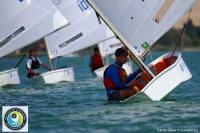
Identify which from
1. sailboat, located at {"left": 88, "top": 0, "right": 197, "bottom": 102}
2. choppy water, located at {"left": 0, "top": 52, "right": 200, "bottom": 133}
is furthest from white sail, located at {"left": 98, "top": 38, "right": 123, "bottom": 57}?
sailboat, located at {"left": 88, "top": 0, "right": 197, "bottom": 102}

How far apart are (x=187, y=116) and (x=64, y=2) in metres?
11.1

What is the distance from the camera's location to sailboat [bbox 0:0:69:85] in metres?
19.8

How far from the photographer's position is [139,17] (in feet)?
48.2

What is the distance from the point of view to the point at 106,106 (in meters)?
14.2

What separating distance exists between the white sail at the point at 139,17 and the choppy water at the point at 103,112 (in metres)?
1.28

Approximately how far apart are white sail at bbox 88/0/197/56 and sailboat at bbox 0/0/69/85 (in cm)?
565

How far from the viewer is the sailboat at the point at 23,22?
779 inches

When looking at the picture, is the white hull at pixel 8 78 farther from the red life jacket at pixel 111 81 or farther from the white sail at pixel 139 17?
the red life jacket at pixel 111 81

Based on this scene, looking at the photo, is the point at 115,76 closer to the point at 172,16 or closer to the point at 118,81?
the point at 118,81

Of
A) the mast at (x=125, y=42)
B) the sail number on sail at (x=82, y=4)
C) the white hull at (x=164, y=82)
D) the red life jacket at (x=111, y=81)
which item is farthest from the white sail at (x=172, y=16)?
the sail number on sail at (x=82, y=4)

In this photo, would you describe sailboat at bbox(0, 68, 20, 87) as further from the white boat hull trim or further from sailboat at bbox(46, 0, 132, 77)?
sailboat at bbox(46, 0, 132, 77)

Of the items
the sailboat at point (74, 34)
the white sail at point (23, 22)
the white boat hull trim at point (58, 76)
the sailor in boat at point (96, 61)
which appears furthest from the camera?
the sailor in boat at point (96, 61)

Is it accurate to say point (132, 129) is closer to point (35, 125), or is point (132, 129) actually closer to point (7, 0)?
point (35, 125)

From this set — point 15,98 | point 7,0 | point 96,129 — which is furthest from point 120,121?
point 7,0
